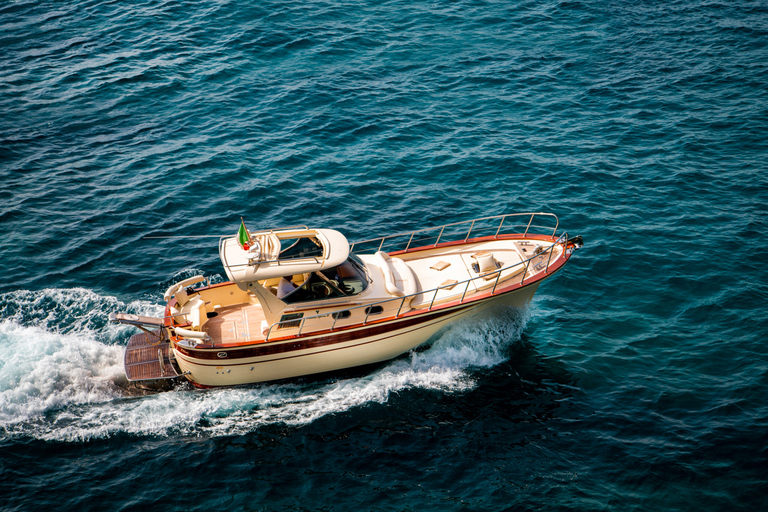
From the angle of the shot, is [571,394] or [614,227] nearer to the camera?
[571,394]

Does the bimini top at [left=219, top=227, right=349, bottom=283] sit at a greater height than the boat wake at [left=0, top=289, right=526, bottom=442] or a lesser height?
greater

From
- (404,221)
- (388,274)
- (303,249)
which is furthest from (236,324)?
(404,221)

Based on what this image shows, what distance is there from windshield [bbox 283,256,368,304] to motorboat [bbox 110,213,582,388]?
0.09 feet

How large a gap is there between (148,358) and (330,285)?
218 inches

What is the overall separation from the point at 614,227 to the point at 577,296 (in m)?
3.90

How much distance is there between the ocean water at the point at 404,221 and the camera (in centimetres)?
1443

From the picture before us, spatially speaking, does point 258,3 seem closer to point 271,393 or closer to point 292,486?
point 271,393

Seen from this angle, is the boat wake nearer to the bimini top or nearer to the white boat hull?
the white boat hull

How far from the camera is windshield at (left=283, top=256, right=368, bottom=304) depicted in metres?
16.4

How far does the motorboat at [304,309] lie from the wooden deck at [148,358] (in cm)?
3

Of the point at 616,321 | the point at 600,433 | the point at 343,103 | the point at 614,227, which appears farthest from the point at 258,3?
the point at 600,433

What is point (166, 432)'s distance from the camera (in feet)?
50.9

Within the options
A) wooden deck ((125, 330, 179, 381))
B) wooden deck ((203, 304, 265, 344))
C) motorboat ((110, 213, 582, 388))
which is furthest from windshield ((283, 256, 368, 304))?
wooden deck ((125, 330, 179, 381))

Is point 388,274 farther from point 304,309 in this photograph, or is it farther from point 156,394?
point 156,394
